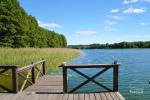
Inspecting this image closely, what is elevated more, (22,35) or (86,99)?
(22,35)

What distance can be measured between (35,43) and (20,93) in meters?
46.1

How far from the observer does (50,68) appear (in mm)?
26547

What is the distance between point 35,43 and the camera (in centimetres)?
5769

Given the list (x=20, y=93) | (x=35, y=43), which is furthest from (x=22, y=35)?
(x=20, y=93)

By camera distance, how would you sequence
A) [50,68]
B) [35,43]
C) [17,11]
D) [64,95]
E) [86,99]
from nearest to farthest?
[86,99] → [64,95] → [50,68] → [17,11] → [35,43]

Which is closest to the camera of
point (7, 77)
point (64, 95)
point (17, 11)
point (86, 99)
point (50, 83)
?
point (86, 99)

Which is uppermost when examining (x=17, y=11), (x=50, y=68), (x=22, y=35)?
(x=17, y=11)

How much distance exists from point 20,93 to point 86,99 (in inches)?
116

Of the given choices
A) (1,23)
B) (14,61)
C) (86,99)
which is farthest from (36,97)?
(1,23)

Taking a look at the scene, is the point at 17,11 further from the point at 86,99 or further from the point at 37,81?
the point at 86,99

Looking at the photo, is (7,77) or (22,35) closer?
(7,77)

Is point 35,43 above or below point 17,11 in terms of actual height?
below

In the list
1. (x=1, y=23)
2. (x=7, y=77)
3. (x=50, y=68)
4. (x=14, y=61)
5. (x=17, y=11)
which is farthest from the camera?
(x=17, y=11)

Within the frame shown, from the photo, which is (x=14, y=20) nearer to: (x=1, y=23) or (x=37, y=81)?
(x=1, y=23)
